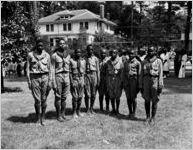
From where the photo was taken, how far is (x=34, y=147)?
282 inches

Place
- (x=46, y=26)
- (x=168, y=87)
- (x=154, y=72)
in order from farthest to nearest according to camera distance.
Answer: (x=46, y=26)
(x=168, y=87)
(x=154, y=72)

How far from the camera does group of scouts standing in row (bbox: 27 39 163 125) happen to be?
8.88m

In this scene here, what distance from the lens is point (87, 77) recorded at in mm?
10039

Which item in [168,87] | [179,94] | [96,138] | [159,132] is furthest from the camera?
[168,87]

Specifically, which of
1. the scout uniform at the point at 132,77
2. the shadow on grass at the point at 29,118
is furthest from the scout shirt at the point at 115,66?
the shadow on grass at the point at 29,118

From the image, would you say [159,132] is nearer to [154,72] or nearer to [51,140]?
[154,72]

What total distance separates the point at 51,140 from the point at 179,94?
887cm

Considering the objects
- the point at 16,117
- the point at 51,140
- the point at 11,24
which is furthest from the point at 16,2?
the point at 51,140

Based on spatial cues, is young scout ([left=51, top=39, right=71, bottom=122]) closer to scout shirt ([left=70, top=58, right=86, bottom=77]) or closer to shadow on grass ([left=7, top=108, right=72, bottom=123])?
scout shirt ([left=70, top=58, right=86, bottom=77])

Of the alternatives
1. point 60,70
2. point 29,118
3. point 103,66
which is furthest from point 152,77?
point 29,118

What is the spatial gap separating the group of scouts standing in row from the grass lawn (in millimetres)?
458

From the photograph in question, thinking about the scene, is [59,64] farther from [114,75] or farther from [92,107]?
[92,107]

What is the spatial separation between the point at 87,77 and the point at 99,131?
7.08ft

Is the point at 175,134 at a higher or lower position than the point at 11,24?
lower
